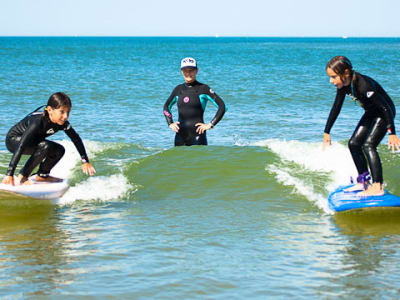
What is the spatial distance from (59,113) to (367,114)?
3.58 meters

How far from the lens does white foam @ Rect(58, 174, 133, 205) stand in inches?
A: 322

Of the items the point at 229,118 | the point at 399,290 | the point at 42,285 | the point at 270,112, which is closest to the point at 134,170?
the point at 42,285

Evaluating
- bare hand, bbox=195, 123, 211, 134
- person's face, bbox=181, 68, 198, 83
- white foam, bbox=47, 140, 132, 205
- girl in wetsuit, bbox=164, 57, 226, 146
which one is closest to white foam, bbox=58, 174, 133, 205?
white foam, bbox=47, 140, 132, 205

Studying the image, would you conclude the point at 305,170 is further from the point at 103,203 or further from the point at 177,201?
the point at 103,203

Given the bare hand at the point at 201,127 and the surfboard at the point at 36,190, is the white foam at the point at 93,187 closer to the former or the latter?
the surfboard at the point at 36,190

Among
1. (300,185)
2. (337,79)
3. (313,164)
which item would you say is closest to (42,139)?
(337,79)

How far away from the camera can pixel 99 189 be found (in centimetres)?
858

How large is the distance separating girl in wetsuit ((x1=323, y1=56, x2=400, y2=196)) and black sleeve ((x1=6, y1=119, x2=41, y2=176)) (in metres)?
3.47

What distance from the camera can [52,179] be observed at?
7863mm

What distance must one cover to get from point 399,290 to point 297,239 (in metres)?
1.53

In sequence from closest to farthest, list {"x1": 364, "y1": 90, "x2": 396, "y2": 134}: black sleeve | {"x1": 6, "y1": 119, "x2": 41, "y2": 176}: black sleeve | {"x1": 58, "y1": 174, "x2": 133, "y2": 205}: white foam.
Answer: {"x1": 364, "y1": 90, "x2": 396, "y2": 134}: black sleeve → {"x1": 6, "y1": 119, "x2": 41, "y2": 176}: black sleeve → {"x1": 58, "y1": 174, "x2": 133, "y2": 205}: white foam

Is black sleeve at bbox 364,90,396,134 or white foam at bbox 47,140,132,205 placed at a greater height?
black sleeve at bbox 364,90,396,134

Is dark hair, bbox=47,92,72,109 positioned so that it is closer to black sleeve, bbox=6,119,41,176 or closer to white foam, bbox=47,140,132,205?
black sleeve, bbox=6,119,41,176

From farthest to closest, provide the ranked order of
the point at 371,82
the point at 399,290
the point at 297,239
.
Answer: the point at 371,82
the point at 297,239
the point at 399,290
